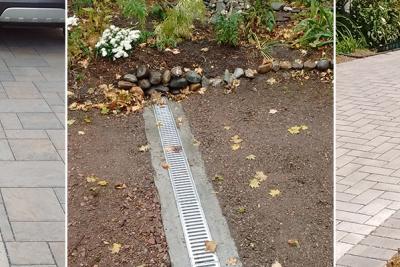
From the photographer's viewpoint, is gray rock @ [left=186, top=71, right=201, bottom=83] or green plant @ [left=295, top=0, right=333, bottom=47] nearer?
green plant @ [left=295, top=0, right=333, bottom=47]

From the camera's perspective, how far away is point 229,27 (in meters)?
3.51

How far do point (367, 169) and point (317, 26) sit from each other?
184cm

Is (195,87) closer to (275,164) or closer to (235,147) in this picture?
(235,147)

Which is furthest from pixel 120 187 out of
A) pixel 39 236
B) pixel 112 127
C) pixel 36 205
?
pixel 36 205

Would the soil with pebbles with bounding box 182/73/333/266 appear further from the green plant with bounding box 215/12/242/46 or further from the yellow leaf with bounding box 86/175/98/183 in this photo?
the green plant with bounding box 215/12/242/46

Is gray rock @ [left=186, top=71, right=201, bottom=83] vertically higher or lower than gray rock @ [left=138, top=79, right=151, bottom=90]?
lower

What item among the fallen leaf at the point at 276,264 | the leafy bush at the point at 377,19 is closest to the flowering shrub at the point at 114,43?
the fallen leaf at the point at 276,264

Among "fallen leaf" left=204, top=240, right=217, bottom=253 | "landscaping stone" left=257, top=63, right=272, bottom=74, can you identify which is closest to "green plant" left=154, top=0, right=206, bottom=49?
"landscaping stone" left=257, top=63, right=272, bottom=74

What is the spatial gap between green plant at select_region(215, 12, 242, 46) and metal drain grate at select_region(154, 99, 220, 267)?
1318 millimetres

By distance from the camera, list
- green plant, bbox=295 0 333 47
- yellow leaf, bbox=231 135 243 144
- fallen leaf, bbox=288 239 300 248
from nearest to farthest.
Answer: fallen leaf, bbox=288 239 300 248
green plant, bbox=295 0 333 47
yellow leaf, bbox=231 135 243 144

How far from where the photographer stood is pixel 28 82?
535cm

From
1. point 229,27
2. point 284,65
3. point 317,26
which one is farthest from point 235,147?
point 229,27

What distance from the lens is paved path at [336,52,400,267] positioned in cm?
293

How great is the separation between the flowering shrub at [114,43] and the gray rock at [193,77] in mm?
303
